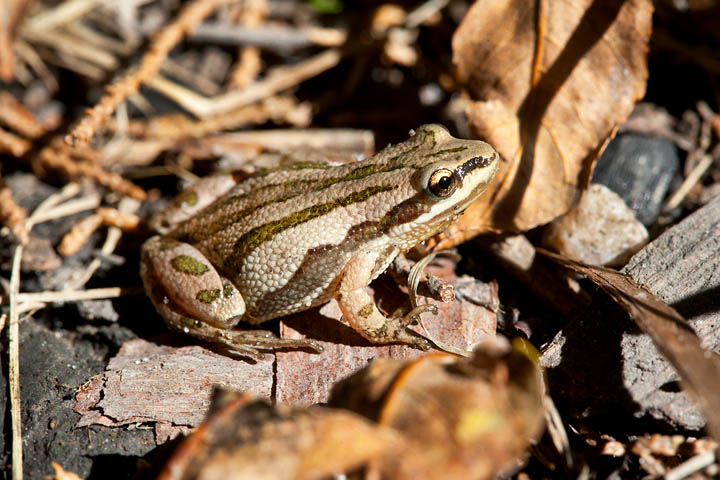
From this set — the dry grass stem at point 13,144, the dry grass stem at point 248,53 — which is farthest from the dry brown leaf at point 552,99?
the dry grass stem at point 13,144

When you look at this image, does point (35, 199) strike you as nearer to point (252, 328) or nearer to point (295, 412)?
point (252, 328)

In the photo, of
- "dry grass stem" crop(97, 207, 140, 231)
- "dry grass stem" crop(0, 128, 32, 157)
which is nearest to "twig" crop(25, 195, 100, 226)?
"dry grass stem" crop(97, 207, 140, 231)

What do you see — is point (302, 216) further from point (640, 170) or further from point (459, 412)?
point (640, 170)

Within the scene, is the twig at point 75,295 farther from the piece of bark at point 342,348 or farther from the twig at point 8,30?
the twig at point 8,30

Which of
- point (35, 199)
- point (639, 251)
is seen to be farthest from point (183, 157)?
point (639, 251)

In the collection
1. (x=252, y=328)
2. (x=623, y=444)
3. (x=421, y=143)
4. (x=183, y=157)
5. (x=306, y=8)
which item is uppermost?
(x=306, y=8)

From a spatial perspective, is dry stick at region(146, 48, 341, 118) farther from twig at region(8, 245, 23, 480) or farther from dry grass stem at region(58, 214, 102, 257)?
twig at region(8, 245, 23, 480)

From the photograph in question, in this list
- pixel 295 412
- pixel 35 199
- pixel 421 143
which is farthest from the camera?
pixel 35 199
